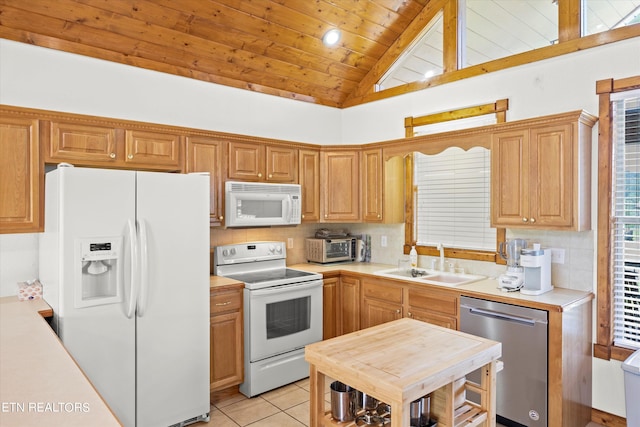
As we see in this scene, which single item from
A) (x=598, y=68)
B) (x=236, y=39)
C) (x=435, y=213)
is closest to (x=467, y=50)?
(x=598, y=68)

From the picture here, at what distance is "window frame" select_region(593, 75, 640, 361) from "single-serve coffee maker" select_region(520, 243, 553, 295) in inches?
15.5

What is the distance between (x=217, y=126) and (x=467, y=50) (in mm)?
2496

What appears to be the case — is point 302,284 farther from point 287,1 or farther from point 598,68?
point 598,68

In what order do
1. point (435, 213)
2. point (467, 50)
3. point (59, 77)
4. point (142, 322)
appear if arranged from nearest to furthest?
point (142, 322) → point (59, 77) → point (467, 50) → point (435, 213)

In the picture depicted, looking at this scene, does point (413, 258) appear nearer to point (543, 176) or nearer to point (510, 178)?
point (510, 178)

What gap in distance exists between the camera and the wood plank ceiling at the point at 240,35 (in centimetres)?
307

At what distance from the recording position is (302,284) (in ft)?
12.2

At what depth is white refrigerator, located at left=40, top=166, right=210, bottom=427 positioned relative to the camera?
2500 mm

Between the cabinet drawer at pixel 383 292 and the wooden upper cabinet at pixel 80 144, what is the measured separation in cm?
240

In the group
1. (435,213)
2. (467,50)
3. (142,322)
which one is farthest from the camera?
(435,213)

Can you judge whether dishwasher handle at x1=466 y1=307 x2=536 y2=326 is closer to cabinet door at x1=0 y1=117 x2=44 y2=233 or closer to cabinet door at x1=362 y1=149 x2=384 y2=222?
cabinet door at x1=362 y1=149 x2=384 y2=222

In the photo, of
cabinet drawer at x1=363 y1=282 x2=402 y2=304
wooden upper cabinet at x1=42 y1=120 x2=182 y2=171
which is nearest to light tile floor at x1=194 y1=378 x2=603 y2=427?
cabinet drawer at x1=363 y1=282 x2=402 y2=304

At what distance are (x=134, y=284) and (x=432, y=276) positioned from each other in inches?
100

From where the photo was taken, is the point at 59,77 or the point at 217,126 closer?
the point at 59,77
